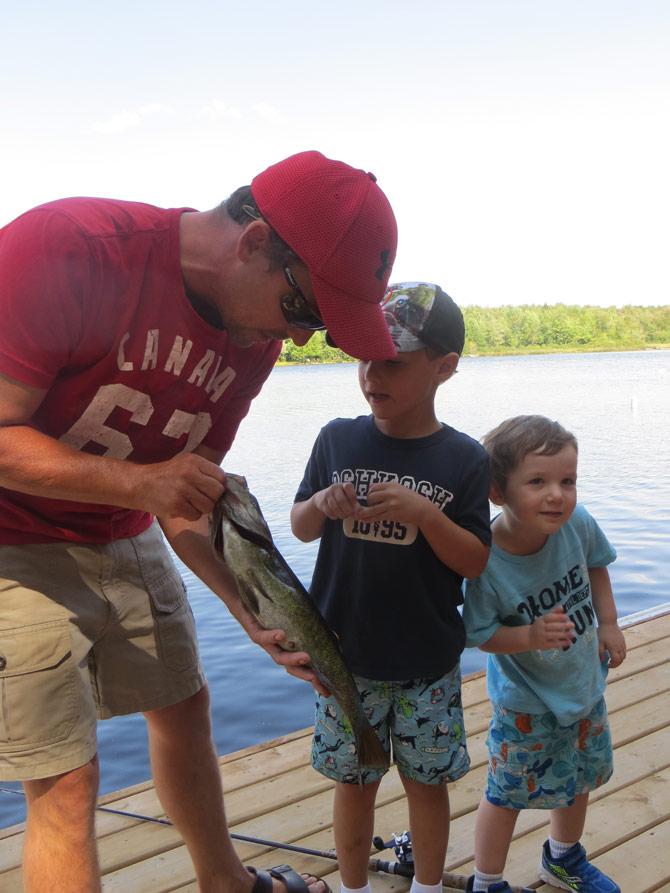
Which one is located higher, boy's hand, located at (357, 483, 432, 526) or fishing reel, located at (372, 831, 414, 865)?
boy's hand, located at (357, 483, 432, 526)

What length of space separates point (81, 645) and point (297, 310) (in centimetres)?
95

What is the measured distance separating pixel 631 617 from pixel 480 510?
118 inches

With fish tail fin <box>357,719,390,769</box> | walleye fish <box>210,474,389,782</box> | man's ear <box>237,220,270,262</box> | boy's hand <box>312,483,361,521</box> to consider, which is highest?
man's ear <box>237,220,270,262</box>

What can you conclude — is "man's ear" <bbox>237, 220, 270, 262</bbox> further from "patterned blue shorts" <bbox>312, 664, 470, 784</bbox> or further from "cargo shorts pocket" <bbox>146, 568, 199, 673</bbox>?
"patterned blue shorts" <bbox>312, 664, 470, 784</bbox>

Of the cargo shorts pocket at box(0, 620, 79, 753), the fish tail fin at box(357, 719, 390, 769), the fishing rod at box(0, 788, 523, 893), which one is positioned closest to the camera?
the cargo shorts pocket at box(0, 620, 79, 753)

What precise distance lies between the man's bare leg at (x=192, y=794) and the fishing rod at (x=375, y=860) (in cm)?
39

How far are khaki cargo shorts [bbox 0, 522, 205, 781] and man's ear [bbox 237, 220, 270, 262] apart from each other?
0.82 meters

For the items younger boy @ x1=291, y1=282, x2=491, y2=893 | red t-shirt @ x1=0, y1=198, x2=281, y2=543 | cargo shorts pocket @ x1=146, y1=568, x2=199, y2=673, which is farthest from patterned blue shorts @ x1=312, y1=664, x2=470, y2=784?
red t-shirt @ x1=0, y1=198, x2=281, y2=543

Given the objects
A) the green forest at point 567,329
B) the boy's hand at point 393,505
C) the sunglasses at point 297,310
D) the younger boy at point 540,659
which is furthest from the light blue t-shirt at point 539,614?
the green forest at point 567,329

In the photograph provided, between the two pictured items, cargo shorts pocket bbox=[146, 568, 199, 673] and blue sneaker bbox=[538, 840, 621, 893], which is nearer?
cargo shorts pocket bbox=[146, 568, 199, 673]

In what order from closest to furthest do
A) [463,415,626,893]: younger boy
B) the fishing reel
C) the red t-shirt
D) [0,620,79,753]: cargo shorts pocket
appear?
the red t-shirt, [0,620,79,753]: cargo shorts pocket, [463,415,626,893]: younger boy, the fishing reel

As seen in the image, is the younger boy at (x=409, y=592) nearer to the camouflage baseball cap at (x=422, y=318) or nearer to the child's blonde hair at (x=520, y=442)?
the camouflage baseball cap at (x=422, y=318)

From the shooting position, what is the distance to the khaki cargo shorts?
180 cm

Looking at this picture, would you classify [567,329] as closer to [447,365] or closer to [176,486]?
[447,365]
